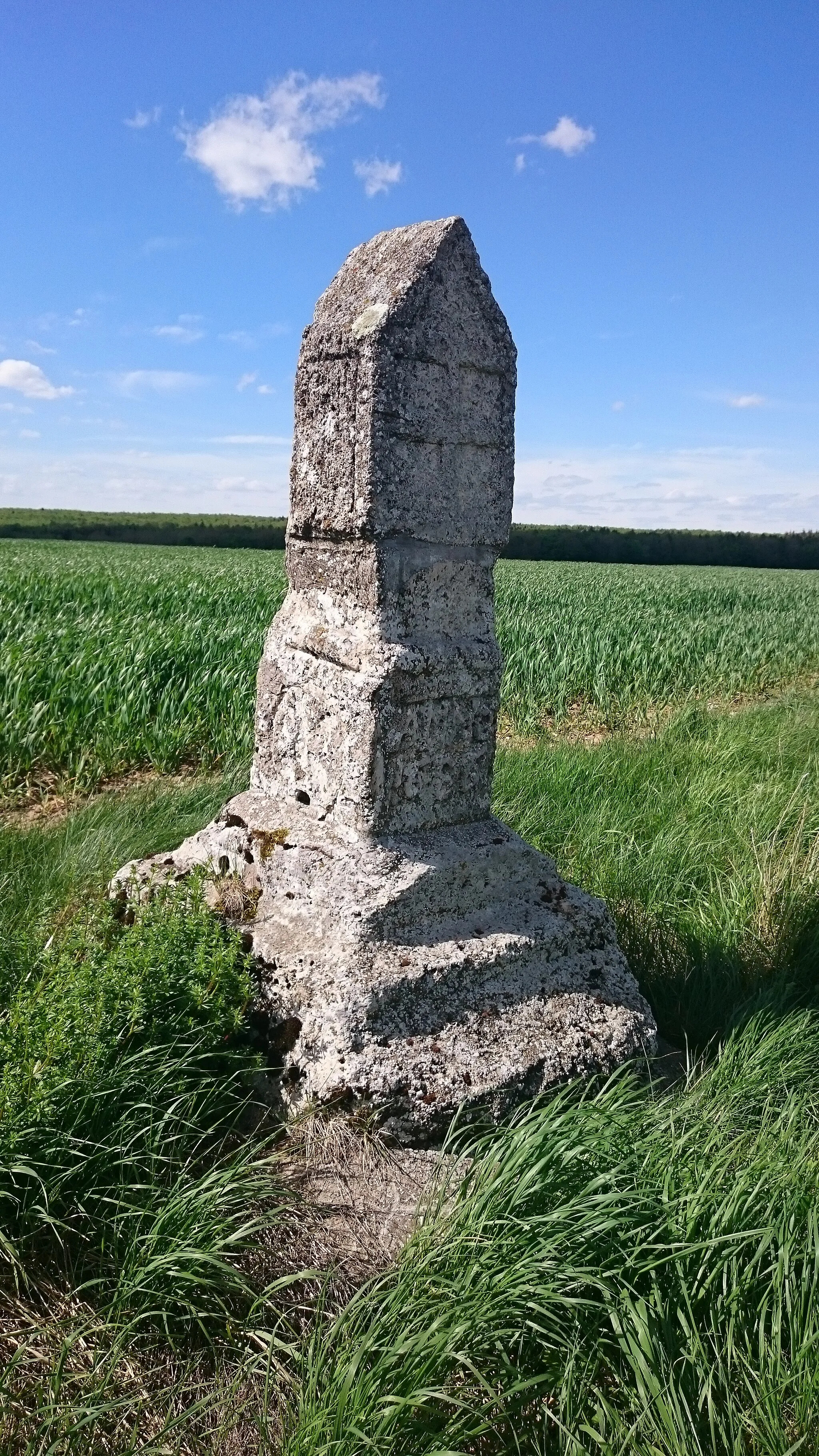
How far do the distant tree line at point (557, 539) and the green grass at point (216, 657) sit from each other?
36.8 m

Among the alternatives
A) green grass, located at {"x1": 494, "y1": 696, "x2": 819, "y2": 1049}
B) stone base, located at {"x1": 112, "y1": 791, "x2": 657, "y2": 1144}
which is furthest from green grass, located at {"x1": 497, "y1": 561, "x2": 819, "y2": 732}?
stone base, located at {"x1": 112, "y1": 791, "x2": 657, "y2": 1144}

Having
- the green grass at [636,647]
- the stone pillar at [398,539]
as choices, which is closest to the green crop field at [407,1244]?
the stone pillar at [398,539]

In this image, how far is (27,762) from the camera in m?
6.55

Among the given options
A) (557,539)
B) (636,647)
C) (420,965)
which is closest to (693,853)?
(420,965)

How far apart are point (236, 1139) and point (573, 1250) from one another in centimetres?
101

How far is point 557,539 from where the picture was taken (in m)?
57.2

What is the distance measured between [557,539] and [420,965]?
56.2m

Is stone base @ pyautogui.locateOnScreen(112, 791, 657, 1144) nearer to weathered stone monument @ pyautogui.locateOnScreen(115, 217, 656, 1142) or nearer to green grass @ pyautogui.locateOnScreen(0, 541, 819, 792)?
weathered stone monument @ pyautogui.locateOnScreen(115, 217, 656, 1142)

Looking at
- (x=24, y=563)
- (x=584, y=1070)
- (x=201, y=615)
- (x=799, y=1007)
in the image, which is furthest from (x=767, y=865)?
(x=24, y=563)

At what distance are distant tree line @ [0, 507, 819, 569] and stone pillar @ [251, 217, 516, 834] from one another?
171 ft

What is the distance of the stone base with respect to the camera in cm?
277

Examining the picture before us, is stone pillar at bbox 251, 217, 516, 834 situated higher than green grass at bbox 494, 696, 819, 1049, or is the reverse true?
stone pillar at bbox 251, 217, 516, 834

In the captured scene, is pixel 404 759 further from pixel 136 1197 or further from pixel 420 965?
pixel 136 1197

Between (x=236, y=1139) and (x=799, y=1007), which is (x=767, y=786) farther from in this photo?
(x=236, y=1139)
